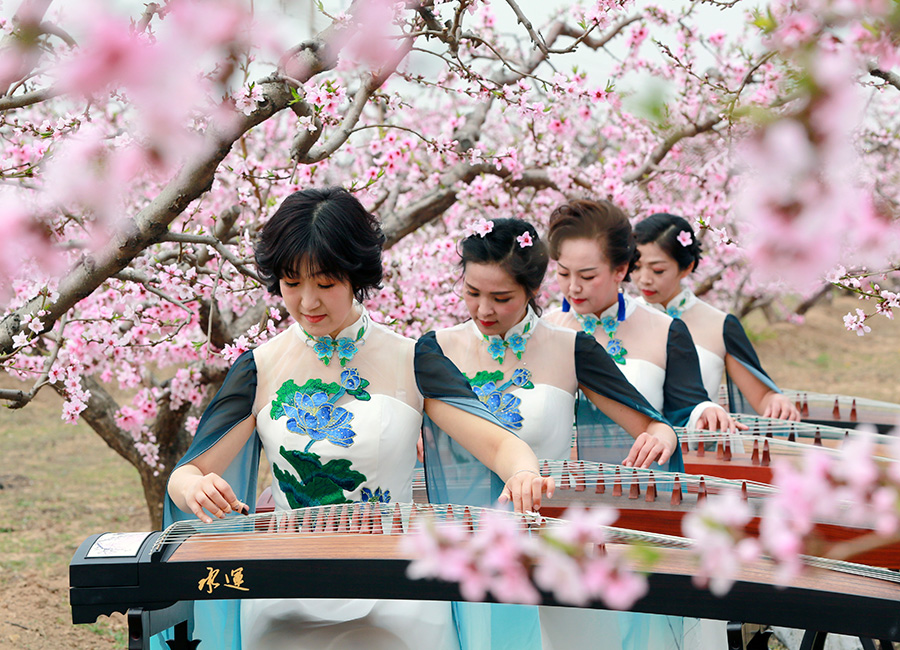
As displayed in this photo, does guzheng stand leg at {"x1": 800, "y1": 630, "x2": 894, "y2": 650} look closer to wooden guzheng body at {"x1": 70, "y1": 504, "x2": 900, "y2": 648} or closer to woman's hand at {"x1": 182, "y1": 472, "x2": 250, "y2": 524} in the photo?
wooden guzheng body at {"x1": 70, "y1": 504, "x2": 900, "y2": 648}

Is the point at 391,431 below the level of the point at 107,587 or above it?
above

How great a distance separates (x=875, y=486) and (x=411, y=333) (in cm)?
368

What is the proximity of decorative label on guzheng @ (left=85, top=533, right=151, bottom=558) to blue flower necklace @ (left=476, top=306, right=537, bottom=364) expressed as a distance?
122 centimetres

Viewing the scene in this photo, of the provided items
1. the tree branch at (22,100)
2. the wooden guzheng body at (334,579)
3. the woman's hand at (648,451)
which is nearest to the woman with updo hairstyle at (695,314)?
the woman's hand at (648,451)

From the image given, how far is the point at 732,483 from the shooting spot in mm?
2189

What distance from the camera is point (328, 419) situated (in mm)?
2072

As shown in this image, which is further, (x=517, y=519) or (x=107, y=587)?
(x=517, y=519)

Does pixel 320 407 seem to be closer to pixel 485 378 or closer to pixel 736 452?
pixel 485 378

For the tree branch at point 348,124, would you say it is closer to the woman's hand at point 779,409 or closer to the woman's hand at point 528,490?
the woman's hand at point 528,490

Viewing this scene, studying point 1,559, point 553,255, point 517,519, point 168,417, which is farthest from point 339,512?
point 1,559

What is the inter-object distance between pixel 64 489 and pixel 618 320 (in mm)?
4848

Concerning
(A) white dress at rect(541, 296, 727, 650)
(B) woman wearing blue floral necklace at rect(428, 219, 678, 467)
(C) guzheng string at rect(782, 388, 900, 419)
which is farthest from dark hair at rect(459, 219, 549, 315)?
(C) guzheng string at rect(782, 388, 900, 419)

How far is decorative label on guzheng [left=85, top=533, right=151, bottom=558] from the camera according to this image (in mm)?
1596

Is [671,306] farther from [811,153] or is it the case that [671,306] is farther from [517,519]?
[811,153]
